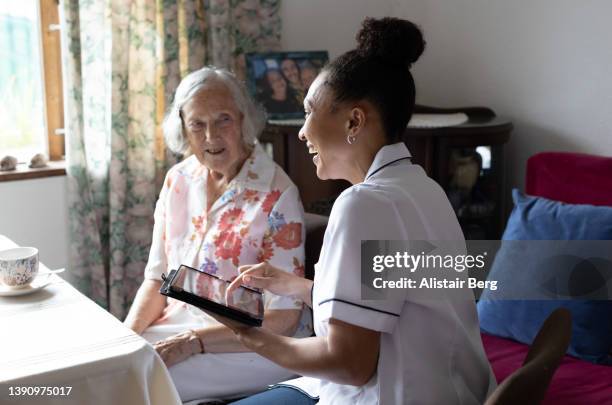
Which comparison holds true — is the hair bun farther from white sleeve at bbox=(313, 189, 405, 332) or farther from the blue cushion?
the blue cushion

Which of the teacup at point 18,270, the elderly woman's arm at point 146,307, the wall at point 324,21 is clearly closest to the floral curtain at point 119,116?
the wall at point 324,21

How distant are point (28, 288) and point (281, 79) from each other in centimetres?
156

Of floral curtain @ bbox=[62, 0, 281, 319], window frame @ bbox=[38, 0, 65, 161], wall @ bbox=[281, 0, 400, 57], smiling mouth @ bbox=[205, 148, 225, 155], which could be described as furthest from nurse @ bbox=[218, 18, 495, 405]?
wall @ bbox=[281, 0, 400, 57]

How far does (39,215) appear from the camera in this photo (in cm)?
268

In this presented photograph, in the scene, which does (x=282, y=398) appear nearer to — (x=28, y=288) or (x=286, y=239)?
(x=286, y=239)

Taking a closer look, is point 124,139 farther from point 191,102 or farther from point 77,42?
point 191,102

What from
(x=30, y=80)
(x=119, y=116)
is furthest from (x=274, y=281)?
(x=30, y=80)

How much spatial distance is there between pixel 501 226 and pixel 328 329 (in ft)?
5.78

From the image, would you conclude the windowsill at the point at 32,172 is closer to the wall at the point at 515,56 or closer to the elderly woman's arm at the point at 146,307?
the elderly woman's arm at the point at 146,307

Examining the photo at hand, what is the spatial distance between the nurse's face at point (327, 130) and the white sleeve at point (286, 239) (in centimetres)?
54

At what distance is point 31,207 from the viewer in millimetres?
2656

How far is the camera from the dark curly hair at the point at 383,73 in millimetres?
1146

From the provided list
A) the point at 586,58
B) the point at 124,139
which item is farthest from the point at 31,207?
the point at 586,58

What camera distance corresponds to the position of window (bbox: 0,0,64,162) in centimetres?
269
